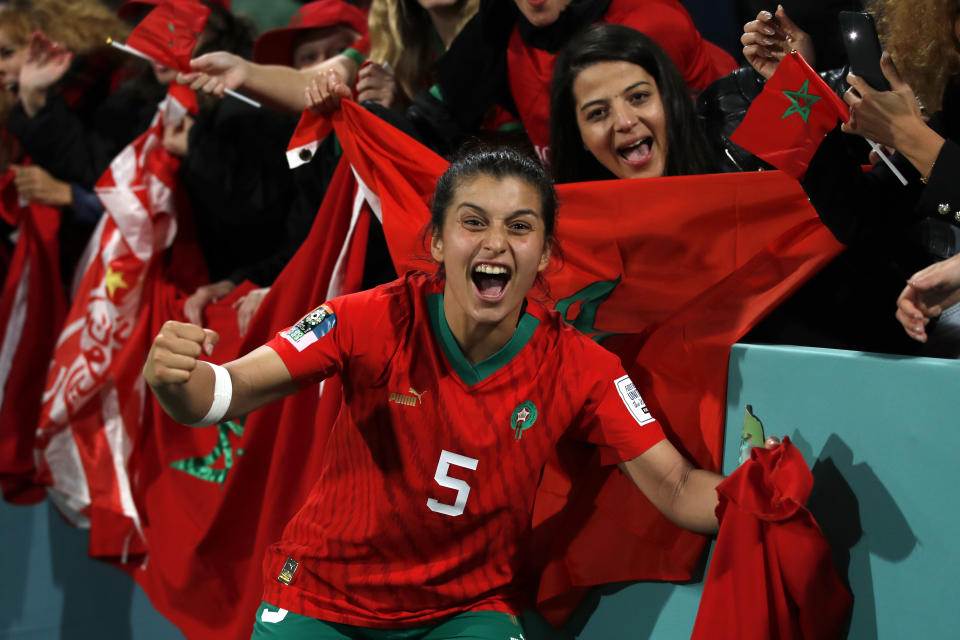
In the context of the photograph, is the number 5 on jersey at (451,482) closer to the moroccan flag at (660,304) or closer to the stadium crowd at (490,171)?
the stadium crowd at (490,171)

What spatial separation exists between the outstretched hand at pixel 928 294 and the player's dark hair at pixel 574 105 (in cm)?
88

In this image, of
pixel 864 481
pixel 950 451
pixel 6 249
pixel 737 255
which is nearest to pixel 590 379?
pixel 737 255

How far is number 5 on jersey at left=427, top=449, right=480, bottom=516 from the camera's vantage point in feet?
5.68

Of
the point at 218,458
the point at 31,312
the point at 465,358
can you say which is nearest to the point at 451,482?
the point at 465,358

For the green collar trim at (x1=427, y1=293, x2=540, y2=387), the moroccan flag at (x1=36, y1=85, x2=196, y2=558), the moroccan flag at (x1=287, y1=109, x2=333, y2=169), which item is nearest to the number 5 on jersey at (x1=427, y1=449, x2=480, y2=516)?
the green collar trim at (x1=427, y1=293, x2=540, y2=387)

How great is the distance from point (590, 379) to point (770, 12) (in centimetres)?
82

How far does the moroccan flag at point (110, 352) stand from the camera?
3301mm

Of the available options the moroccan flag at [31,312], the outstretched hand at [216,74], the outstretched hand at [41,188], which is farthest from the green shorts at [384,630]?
the outstretched hand at [41,188]

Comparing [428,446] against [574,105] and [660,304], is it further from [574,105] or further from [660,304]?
[574,105]

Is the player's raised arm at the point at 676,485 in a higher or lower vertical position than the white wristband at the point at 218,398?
lower

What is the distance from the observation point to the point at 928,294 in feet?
4.72

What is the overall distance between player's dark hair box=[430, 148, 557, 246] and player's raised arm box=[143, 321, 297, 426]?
1.35 ft

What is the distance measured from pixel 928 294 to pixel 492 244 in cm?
68

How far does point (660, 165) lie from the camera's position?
2301 mm
